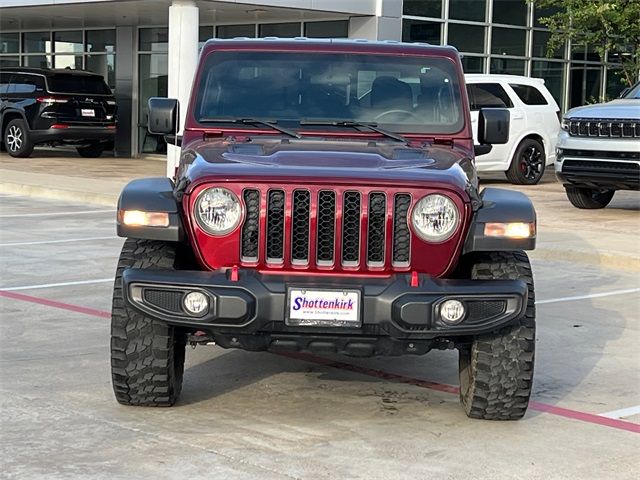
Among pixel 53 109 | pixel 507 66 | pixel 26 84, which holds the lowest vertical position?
pixel 53 109

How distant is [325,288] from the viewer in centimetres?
559

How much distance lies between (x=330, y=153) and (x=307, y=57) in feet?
3.99

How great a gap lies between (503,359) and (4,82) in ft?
72.3

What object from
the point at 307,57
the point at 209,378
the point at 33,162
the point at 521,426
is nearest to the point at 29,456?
the point at 209,378

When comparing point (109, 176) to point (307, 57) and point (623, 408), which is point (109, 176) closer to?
point (307, 57)

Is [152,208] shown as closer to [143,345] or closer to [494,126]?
[143,345]

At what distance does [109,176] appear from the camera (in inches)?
859

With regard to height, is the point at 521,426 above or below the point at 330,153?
below

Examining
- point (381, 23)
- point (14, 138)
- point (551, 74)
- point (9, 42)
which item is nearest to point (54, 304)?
point (381, 23)

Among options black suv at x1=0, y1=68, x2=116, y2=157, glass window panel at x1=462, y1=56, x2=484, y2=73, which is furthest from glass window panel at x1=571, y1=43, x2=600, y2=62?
black suv at x1=0, y1=68, x2=116, y2=157

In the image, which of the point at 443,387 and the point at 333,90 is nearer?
the point at 443,387

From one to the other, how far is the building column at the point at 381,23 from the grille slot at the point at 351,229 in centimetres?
1761

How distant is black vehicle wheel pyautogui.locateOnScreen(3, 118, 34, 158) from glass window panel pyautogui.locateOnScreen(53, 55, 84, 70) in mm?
4507

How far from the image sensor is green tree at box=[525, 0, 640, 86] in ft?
71.1
